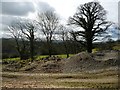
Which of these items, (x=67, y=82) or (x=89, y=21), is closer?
(x=67, y=82)

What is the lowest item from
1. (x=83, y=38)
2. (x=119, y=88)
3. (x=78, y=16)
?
(x=119, y=88)

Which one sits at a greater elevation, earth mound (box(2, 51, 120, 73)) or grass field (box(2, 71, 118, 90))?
earth mound (box(2, 51, 120, 73))

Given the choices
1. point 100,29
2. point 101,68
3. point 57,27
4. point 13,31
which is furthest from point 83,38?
point 13,31

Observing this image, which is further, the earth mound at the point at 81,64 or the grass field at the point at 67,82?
the earth mound at the point at 81,64

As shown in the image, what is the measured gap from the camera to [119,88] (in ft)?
69.7

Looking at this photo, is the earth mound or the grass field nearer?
the grass field

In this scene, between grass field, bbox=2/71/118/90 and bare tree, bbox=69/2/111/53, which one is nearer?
grass field, bbox=2/71/118/90

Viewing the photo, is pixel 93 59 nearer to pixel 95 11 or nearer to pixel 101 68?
pixel 101 68

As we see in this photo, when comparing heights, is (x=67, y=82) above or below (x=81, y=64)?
below

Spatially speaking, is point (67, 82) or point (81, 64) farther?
point (81, 64)

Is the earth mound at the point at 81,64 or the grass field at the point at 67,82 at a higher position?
the earth mound at the point at 81,64

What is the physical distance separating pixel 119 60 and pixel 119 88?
19067mm

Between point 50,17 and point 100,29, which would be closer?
point 100,29

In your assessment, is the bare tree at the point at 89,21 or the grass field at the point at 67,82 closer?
the grass field at the point at 67,82
